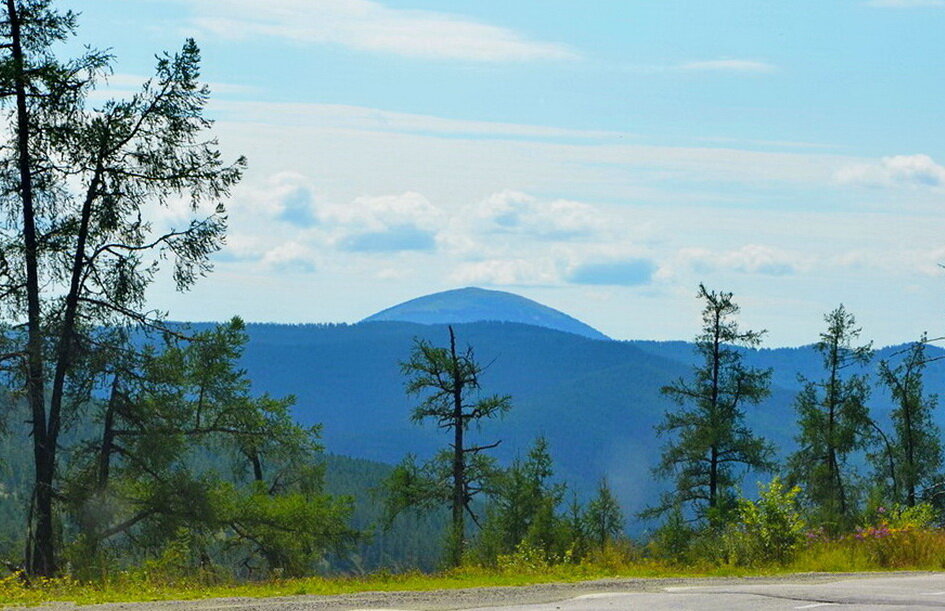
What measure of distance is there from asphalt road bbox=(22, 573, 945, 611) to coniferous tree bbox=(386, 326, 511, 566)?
2196 cm

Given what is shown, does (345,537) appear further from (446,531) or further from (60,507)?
(60,507)

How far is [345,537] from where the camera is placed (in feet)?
128

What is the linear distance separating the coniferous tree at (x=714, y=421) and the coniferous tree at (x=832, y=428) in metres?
3.50

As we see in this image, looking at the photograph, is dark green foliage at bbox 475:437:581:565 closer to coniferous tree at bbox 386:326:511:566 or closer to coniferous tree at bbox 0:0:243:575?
coniferous tree at bbox 386:326:511:566

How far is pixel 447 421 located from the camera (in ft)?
130

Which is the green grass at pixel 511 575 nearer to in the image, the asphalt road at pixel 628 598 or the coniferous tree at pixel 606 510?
the asphalt road at pixel 628 598

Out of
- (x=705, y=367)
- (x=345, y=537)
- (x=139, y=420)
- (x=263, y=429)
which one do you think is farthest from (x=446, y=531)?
(x=705, y=367)

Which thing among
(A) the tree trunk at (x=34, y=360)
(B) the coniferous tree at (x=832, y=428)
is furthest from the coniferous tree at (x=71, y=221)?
(B) the coniferous tree at (x=832, y=428)

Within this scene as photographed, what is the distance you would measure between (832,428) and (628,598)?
3916 cm

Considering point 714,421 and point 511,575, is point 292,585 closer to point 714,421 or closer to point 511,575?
point 511,575

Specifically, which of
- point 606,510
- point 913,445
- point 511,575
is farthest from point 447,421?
point 913,445

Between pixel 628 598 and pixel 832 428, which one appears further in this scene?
pixel 832 428

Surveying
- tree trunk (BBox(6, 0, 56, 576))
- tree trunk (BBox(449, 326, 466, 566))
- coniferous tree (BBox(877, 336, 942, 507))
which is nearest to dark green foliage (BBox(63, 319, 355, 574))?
tree trunk (BBox(6, 0, 56, 576))

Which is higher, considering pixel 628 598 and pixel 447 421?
pixel 447 421
